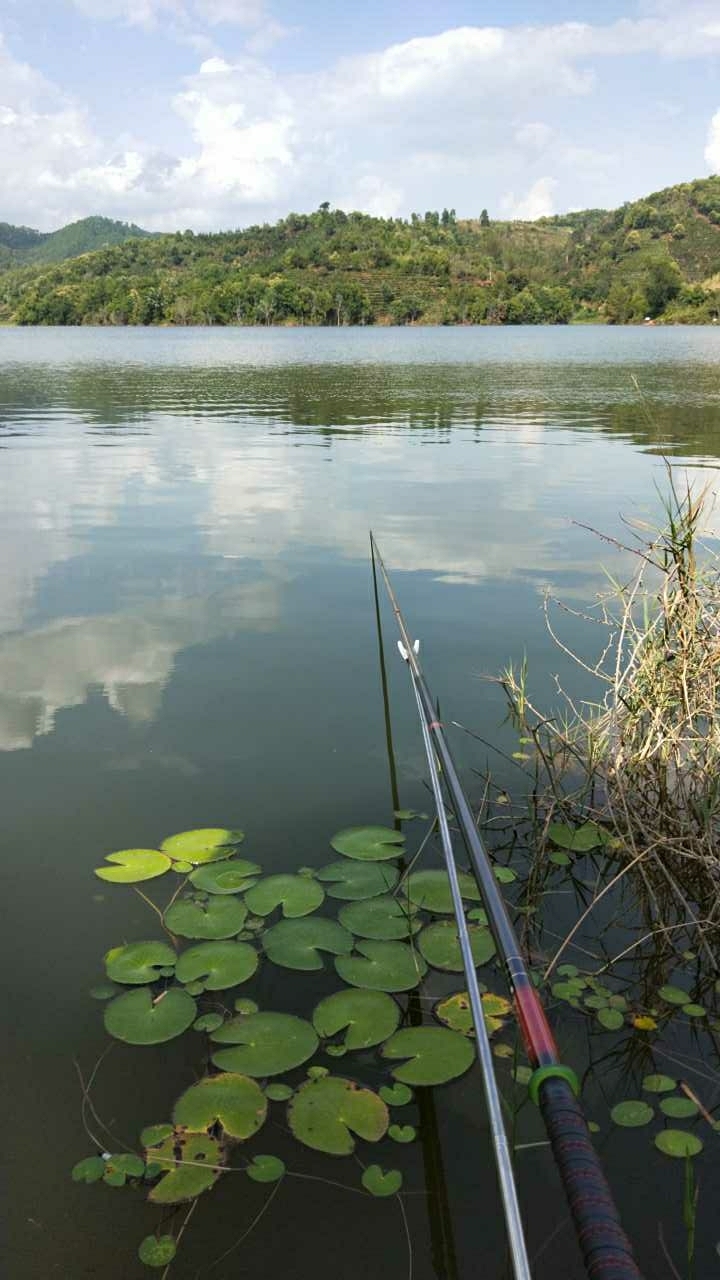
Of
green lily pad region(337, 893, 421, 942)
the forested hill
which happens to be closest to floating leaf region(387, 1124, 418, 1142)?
green lily pad region(337, 893, 421, 942)

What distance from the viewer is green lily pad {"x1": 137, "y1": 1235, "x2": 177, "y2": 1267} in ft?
7.46

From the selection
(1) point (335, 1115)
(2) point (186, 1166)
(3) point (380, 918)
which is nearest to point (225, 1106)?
(2) point (186, 1166)

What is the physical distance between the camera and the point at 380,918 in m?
3.64

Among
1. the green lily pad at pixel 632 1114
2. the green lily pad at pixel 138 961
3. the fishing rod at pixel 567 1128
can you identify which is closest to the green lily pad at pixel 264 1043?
the green lily pad at pixel 138 961

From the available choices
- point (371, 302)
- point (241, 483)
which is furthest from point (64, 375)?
point (371, 302)

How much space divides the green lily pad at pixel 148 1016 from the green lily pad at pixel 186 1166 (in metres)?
0.42

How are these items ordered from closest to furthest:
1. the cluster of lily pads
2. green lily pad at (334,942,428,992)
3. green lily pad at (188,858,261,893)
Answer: the cluster of lily pads < green lily pad at (334,942,428,992) < green lily pad at (188,858,261,893)

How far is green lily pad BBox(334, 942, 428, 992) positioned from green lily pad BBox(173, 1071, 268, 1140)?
576 millimetres

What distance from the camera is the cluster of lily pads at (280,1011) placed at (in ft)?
8.52

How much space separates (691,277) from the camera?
15788 centimetres

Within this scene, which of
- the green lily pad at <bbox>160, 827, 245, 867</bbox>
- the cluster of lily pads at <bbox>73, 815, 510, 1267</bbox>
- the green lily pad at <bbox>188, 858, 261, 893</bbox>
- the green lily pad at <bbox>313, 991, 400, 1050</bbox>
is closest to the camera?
the cluster of lily pads at <bbox>73, 815, 510, 1267</bbox>

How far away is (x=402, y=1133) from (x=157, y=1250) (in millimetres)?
718

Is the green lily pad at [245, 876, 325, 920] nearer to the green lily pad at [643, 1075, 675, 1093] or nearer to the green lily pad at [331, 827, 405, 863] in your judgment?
the green lily pad at [331, 827, 405, 863]

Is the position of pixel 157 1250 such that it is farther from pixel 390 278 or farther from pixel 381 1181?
pixel 390 278
